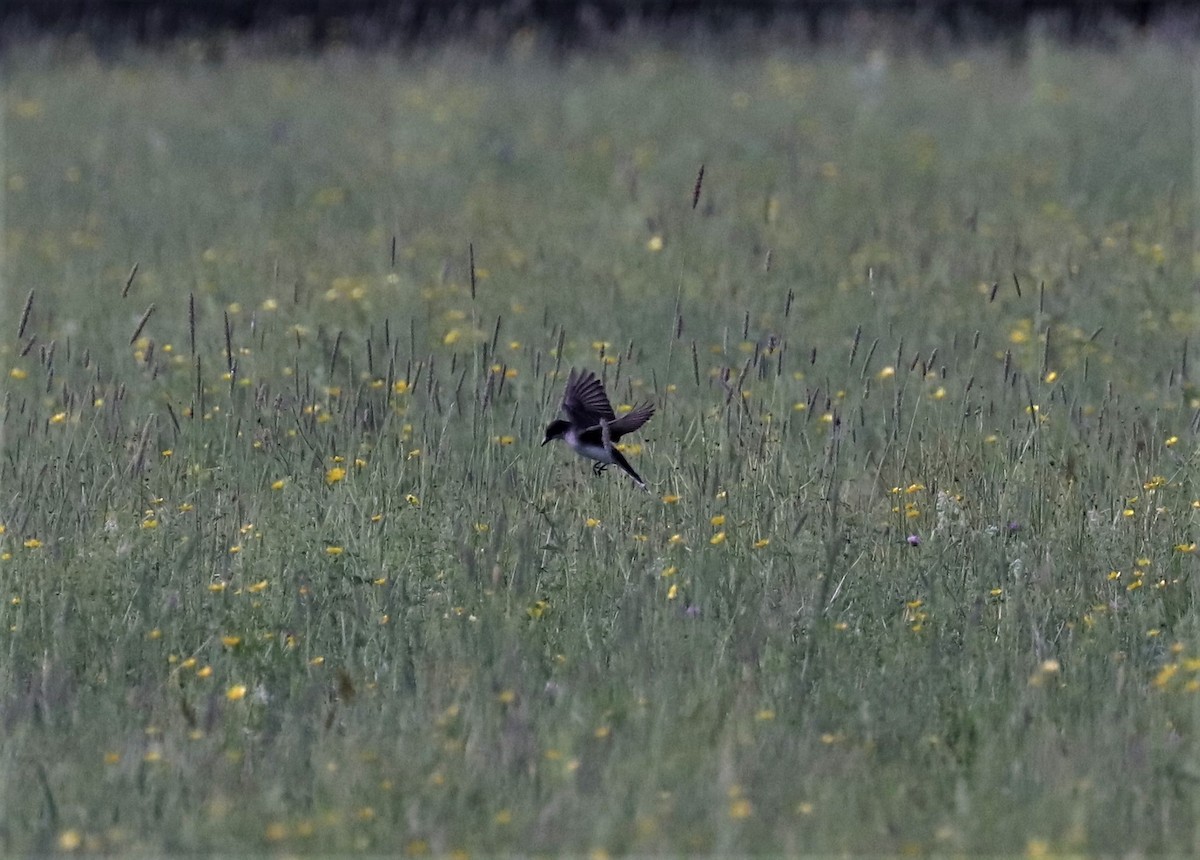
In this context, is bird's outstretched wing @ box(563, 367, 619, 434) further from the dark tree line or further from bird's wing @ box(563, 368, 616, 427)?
the dark tree line

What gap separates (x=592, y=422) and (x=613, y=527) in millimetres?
432

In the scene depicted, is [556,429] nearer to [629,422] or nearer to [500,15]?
[629,422]

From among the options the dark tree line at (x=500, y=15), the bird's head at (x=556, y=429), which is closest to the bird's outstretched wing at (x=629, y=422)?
the bird's head at (x=556, y=429)

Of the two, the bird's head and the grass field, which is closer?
the grass field

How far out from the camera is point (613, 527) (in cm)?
430

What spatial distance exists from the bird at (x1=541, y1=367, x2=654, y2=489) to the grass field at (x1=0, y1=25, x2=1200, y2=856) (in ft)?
0.35

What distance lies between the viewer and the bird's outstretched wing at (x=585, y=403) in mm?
4621

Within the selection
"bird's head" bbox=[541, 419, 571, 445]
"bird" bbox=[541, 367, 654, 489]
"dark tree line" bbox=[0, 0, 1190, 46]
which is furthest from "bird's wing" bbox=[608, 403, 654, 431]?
"dark tree line" bbox=[0, 0, 1190, 46]

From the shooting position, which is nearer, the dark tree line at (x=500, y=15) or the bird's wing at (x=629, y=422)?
the bird's wing at (x=629, y=422)

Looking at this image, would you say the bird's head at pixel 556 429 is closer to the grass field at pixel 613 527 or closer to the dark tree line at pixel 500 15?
the grass field at pixel 613 527

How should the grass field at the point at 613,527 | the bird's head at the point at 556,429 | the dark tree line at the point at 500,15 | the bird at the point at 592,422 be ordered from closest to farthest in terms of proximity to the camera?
the grass field at the point at 613,527 → the bird at the point at 592,422 → the bird's head at the point at 556,429 → the dark tree line at the point at 500,15

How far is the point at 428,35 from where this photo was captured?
1537 cm

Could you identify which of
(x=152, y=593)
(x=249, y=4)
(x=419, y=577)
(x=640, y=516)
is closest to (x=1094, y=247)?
(x=640, y=516)

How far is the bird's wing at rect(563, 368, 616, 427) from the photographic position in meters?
4.62
